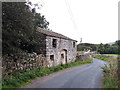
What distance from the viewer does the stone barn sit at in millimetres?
10969

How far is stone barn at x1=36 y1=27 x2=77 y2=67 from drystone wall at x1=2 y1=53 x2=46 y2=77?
161cm

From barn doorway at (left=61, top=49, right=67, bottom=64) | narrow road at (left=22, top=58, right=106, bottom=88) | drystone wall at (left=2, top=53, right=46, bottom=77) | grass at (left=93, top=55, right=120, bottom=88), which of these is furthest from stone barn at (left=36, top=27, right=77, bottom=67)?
grass at (left=93, top=55, right=120, bottom=88)

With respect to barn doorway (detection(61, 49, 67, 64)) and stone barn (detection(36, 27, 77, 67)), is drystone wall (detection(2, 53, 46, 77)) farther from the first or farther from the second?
barn doorway (detection(61, 49, 67, 64))

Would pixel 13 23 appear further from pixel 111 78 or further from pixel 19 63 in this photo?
pixel 111 78

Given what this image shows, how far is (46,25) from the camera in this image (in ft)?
78.3

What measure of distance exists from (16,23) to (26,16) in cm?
76

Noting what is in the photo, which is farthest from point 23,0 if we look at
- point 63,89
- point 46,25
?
point 46,25

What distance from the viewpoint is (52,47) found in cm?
1203

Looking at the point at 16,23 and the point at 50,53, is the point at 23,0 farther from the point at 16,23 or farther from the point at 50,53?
the point at 50,53

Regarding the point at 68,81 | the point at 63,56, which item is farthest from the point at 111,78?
the point at 63,56

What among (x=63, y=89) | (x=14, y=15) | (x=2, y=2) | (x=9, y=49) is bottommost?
(x=63, y=89)

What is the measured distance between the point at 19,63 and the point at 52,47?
4.99m

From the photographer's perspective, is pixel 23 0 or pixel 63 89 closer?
pixel 63 89

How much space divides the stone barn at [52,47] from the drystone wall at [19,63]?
5.27 ft
